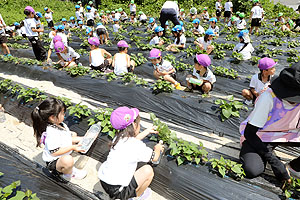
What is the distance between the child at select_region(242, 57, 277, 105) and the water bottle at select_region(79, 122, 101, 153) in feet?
9.62

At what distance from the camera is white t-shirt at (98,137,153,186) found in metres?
2.06

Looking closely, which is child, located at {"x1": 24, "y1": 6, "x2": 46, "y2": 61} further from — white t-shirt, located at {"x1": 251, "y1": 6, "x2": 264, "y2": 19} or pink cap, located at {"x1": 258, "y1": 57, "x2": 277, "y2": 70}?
white t-shirt, located at {"x1": 251, "y1": 6, "x2": 264, "y2": 19}

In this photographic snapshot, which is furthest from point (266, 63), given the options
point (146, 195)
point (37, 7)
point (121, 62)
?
point (37, 7)

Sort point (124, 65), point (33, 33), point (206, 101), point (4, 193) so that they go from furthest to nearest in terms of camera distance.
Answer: point (33, 33)
point (124, 65)
point (206, 101)
point (4, 193)

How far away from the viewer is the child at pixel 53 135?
2379mm

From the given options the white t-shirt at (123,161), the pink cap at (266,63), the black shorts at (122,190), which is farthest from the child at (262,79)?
the black shorts at (122,190)

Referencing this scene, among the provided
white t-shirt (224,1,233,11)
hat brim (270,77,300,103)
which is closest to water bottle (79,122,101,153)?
hat brim (270,77,300,103)

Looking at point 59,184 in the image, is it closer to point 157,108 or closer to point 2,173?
point 2,173

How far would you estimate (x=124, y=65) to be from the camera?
16.7ft

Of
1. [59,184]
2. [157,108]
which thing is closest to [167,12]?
[157,108]

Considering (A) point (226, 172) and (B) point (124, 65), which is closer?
(A) point (226, 172)

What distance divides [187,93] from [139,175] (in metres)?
2.24

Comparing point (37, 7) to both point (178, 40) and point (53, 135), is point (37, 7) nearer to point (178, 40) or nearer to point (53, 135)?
point (178, 40)

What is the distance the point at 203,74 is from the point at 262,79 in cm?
110
